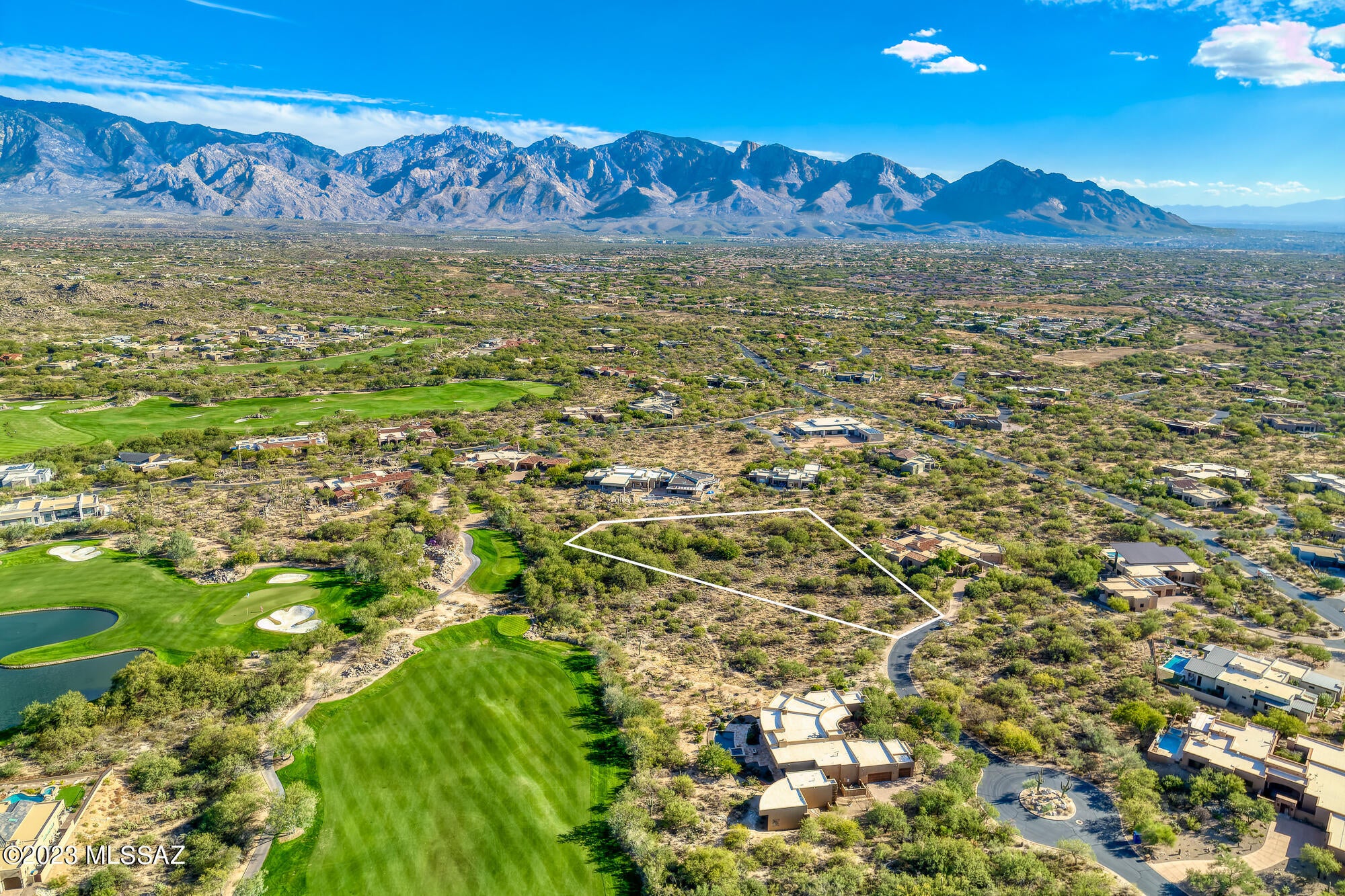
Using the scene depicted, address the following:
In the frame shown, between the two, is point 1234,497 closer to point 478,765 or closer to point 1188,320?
point 478,765

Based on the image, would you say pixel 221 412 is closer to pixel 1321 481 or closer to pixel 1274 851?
pixel 1274 851

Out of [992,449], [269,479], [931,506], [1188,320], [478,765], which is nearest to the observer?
[478,765]

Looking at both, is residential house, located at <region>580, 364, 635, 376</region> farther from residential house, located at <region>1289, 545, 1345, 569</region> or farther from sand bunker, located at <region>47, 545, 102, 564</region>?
residential house, located at <region>1289, 545, 1345, 569</region>

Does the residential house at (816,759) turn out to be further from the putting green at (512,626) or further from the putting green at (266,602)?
the putting green at (266,602)

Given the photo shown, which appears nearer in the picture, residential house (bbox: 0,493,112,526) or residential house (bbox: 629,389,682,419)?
residential house (bbox: 0,493,112,526)

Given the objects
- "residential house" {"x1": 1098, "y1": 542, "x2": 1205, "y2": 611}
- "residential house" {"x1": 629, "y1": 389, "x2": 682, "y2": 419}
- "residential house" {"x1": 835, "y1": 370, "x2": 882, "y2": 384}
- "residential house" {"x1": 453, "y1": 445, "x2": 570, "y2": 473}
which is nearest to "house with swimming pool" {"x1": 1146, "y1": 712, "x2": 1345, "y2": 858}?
"residential house" {"x1": 1098, "y1": 542, "x2": 1205, "y2": 611}

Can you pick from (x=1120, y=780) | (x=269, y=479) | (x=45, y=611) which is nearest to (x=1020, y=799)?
(x=1120, y=780)

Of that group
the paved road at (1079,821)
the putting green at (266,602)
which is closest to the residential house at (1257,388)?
the paved road at (1079,821)

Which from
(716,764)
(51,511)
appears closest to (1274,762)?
(716,764)
